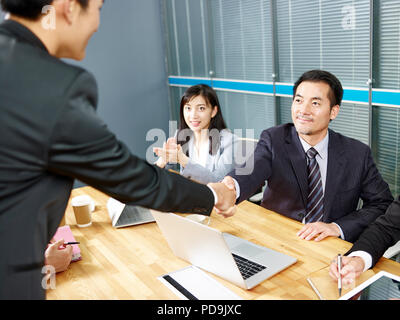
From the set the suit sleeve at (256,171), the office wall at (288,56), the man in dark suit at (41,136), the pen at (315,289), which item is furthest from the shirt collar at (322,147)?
the man in dark suit at (41,136)

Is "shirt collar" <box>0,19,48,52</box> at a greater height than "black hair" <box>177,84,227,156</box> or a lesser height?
greater

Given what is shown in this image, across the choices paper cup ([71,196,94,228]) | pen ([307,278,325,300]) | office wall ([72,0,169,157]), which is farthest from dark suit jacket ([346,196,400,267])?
office wall ([72,0,169,157])

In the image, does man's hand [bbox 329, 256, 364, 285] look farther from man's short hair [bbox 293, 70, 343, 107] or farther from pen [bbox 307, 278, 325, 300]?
man's short hair [bbox 293, 70, 343, 107]

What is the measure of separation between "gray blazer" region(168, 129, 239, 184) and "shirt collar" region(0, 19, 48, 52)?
1.68 m

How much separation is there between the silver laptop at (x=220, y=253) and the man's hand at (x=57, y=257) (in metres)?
0.34

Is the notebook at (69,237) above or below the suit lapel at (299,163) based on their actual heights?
below

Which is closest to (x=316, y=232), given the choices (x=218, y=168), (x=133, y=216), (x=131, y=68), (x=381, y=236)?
(x=381, y=236)

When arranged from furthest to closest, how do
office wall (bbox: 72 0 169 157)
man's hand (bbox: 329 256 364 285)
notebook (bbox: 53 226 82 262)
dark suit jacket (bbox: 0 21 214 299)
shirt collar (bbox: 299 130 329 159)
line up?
office wall (bbox: 72 0 169 157) < shirt collar (bbox: 299 130 329 159) < notebook (bbox: 53 226 82 262) < man's hand (bbox: 329 256 364 285) < dark suit jacket (bbox: 0 21 214 299)

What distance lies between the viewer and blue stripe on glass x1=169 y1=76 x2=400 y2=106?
2768 mm

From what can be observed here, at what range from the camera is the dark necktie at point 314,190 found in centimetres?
199

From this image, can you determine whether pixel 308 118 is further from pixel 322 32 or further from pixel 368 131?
pixel 322 32

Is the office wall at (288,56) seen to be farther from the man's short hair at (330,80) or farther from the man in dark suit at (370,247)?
the man in dark suit at (370,247)

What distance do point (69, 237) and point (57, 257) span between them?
25cm
